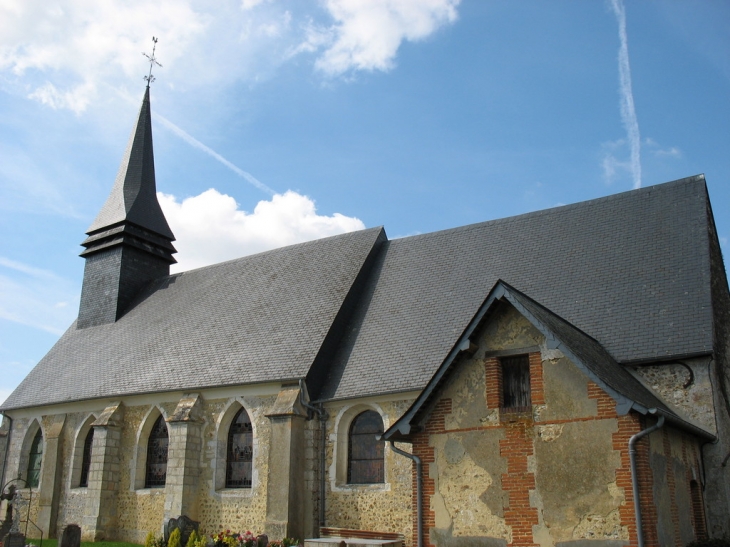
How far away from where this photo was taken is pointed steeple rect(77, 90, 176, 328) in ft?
75.7

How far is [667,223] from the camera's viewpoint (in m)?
14.2

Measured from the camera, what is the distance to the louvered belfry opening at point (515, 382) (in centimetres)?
976

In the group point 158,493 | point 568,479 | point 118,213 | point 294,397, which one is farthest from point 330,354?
point 118,213

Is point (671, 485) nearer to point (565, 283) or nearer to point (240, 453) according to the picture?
point (565, 283)

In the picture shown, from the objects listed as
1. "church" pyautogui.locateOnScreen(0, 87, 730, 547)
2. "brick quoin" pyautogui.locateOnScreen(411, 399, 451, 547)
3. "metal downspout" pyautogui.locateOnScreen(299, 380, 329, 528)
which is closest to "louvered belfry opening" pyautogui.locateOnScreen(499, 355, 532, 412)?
"church" pyautogui.locateOnScreen(0, 87, 730, 547)

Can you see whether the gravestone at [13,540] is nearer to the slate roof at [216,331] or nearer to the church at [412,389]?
the church at [412,389]

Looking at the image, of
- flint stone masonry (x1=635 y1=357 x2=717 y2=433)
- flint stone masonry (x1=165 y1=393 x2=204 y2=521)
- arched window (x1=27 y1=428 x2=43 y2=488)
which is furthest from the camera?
arched window (x1=27 y1=428 x2=43 y2=488)

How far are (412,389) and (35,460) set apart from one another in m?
13.0

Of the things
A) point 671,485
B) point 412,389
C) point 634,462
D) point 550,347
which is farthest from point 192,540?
point 671,485

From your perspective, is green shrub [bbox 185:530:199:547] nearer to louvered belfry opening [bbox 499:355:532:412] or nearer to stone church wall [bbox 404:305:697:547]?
stone church wall [bbox 404:305:697:547]

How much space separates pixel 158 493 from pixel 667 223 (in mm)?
12826

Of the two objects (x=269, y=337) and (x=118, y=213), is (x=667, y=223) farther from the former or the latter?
(x=118, y=213)

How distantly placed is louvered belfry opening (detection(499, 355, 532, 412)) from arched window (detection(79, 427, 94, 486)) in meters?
12.9

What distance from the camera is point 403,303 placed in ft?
52.7
